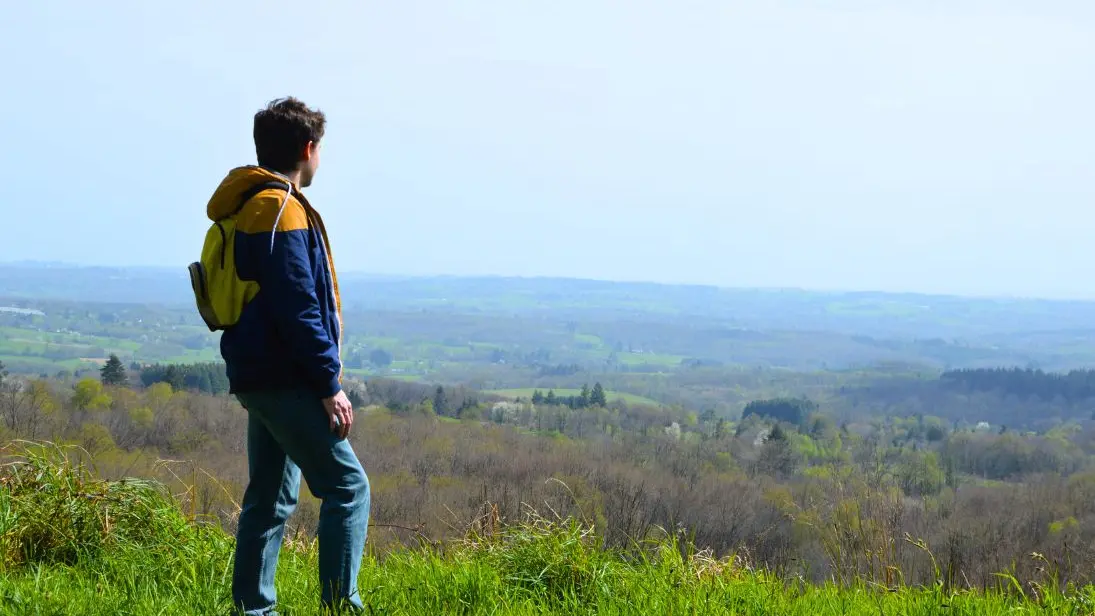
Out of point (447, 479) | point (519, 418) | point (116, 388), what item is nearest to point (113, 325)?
point (519, 418)

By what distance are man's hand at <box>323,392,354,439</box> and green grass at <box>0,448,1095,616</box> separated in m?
0.61

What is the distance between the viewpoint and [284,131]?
2955mm

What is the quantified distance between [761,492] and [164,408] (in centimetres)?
2092

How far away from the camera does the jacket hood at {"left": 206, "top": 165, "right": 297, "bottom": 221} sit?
2.89 m

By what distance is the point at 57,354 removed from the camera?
8431 cm

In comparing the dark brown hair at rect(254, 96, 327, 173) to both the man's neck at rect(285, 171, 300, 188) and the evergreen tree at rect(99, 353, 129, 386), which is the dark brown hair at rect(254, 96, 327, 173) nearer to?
A: the man's neck at rect(285, 171, 300, 188)

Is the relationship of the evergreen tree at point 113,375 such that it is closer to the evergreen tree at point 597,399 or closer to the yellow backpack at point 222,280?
the evergreen tree at point 597,399

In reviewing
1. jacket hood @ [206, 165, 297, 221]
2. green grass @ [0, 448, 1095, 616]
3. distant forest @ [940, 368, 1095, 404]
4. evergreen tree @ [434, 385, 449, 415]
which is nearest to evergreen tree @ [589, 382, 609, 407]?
evergreen tree @ [434, 385, 449, 415]

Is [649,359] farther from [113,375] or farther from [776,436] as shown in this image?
[113,375]

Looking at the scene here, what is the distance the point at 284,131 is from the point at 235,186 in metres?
0.22

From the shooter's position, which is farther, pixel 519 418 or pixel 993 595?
pixel 519 418

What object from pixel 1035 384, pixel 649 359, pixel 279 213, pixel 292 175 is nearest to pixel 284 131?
pixel 292 175

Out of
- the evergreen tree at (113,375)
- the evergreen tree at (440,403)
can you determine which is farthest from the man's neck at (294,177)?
the evergreen tree at (440,403)

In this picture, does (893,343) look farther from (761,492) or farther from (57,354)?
(761,492)
